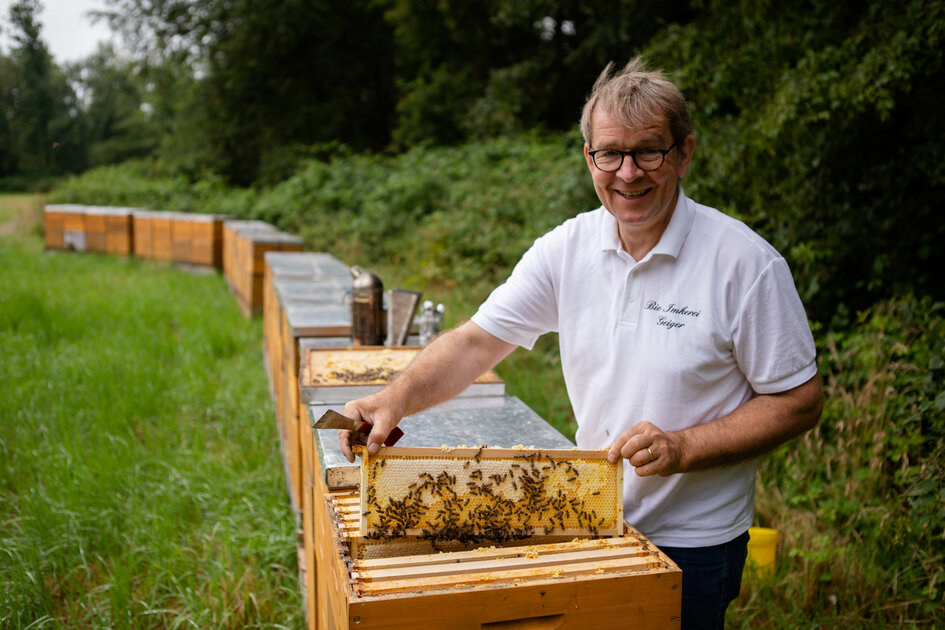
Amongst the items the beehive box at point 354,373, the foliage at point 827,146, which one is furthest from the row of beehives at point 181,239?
the beehive box at point 354,373

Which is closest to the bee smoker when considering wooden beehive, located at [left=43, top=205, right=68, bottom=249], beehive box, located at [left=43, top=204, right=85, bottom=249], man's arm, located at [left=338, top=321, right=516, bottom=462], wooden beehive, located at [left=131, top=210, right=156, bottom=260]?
man's arm, located at [left=338, top=321, right=516, bottom=462]

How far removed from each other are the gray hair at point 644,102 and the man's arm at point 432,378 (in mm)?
725

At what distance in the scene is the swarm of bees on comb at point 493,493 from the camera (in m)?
1.62

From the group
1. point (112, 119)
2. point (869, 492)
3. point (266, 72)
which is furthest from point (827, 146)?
point (112, 119)

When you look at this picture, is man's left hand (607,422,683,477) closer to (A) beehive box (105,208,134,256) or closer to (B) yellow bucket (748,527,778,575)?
(B) yellow bucket (748,527,778,575)

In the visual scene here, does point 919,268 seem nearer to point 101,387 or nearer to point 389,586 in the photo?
point 389,586

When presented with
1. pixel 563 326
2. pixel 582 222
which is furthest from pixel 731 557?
pixel 582 222

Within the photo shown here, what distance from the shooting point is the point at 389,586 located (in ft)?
4.56

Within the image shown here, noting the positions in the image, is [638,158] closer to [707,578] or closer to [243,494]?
[707,578]

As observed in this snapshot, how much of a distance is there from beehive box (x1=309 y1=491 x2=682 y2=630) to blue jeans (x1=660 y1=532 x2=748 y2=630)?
1.13 feet

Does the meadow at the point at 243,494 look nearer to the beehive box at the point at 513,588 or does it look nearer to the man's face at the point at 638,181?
the beehive box at the point at 513,588

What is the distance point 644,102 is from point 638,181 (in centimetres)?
18

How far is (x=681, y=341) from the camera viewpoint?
180 centimetres

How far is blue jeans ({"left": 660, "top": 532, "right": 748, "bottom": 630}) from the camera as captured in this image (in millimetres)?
1894
